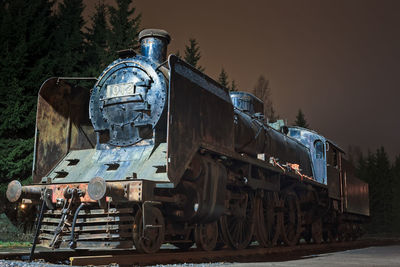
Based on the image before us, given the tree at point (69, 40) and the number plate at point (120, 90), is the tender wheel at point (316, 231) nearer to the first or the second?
the number plate at point (120, 90)

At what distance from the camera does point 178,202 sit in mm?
6547

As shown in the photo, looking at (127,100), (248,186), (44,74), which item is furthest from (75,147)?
(44,74)

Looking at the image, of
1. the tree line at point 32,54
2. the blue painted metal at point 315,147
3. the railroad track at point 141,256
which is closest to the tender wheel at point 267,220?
the railroad track at point 141,256

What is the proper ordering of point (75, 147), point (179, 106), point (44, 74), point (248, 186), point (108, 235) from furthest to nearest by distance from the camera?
point (44, 74)
point (248, 186)
point (75, 147)
point (179, 106)
point (108, 235)

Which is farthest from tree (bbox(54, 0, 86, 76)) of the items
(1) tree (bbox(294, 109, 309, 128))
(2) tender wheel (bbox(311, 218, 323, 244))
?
(1) tree (bbox(294, 109, 309, 128))

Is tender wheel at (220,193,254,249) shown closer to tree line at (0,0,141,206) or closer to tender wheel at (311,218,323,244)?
tender wheel at (311,218,323,244)

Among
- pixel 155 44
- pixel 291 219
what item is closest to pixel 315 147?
pixel 291 219

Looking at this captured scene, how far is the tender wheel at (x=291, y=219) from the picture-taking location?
1077 cm

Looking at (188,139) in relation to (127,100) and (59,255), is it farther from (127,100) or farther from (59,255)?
(59,255)

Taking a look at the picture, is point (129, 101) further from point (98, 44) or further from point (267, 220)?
point (98, 44)

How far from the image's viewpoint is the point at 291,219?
11.0 metres

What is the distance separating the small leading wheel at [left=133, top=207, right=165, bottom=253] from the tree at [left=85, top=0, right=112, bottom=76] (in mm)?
10320

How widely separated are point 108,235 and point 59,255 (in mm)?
1576

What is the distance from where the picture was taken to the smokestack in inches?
293
